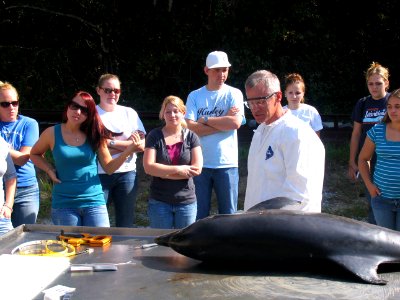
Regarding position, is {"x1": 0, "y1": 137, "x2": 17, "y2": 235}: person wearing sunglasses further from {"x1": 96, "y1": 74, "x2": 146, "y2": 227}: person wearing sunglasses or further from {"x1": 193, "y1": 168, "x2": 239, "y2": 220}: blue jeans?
{"x1": 193, "y1": 168, "x2": 239, "y2": 220}: blue jeans

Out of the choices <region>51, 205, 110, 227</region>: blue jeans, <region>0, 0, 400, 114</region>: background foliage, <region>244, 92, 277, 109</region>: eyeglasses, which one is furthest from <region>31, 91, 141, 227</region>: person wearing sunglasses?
<region>0, 0, 400, 114</region>: background foliage

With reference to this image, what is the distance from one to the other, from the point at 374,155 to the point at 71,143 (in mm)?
3038

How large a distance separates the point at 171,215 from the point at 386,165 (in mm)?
1957

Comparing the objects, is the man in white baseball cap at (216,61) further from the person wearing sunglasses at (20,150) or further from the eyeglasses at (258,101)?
the eyeglasses at (258,101)

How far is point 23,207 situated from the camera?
5145 mm

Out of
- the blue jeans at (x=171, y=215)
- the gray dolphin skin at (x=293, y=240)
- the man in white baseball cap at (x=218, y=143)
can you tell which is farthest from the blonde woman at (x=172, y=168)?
the gray dolphin skin at (x=293, y=240)

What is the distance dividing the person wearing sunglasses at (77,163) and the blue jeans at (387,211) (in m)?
2.40

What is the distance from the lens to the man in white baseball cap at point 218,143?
579cm

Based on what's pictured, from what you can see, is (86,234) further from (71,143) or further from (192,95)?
(192,95)

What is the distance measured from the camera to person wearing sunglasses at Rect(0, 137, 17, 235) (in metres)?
4.53

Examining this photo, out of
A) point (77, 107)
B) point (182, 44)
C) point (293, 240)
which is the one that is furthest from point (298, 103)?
point (182, 44)

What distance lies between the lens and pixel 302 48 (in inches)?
544

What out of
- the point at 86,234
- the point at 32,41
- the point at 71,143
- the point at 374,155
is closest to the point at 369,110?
the point at 374,155

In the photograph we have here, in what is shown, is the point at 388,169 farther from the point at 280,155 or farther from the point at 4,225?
the point at 4,225
